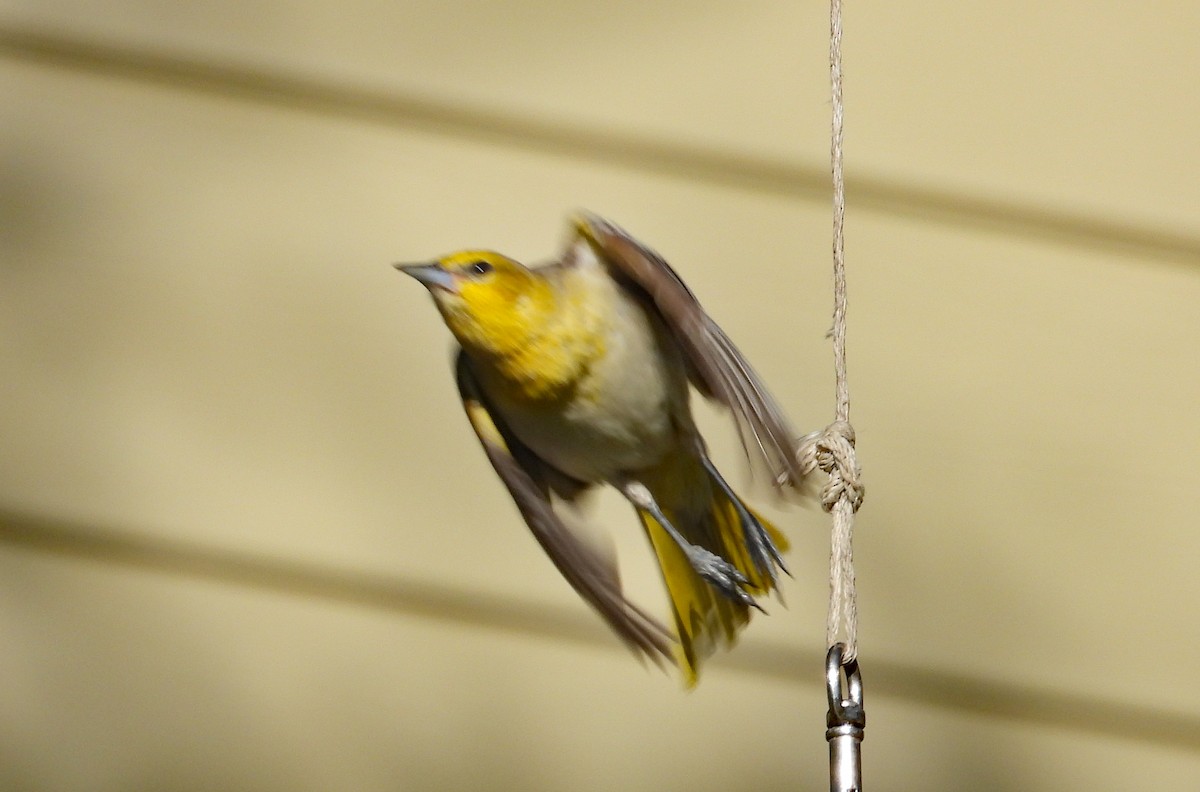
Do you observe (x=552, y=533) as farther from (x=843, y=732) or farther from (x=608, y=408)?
(x=843, y=732)

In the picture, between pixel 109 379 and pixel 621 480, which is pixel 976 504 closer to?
pixel 621 480

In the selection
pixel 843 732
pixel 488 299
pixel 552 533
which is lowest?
pixel 843 732

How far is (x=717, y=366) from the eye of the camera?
2.16 ft

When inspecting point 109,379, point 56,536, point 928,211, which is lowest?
point 56,536

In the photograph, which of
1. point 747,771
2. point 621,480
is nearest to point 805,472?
point 621,480

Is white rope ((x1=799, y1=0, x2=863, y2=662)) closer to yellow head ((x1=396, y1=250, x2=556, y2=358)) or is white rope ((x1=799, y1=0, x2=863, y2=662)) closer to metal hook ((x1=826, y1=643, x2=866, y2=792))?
metal hook ((x1=826, y1=643, x2=866, y2=792))

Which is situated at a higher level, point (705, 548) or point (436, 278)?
point (436, 278)

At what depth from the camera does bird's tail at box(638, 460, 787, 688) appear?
74 cm

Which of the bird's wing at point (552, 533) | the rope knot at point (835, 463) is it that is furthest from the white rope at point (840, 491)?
the bird's wing at point (552, 533)

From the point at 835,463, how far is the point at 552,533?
18 centimetres

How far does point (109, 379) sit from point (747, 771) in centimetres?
73

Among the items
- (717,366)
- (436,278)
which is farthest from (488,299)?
(717,366)

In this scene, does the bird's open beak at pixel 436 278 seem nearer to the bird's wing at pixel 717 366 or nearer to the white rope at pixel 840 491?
the bird's wing at pixel 717 366

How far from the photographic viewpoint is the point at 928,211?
4.07 ft
